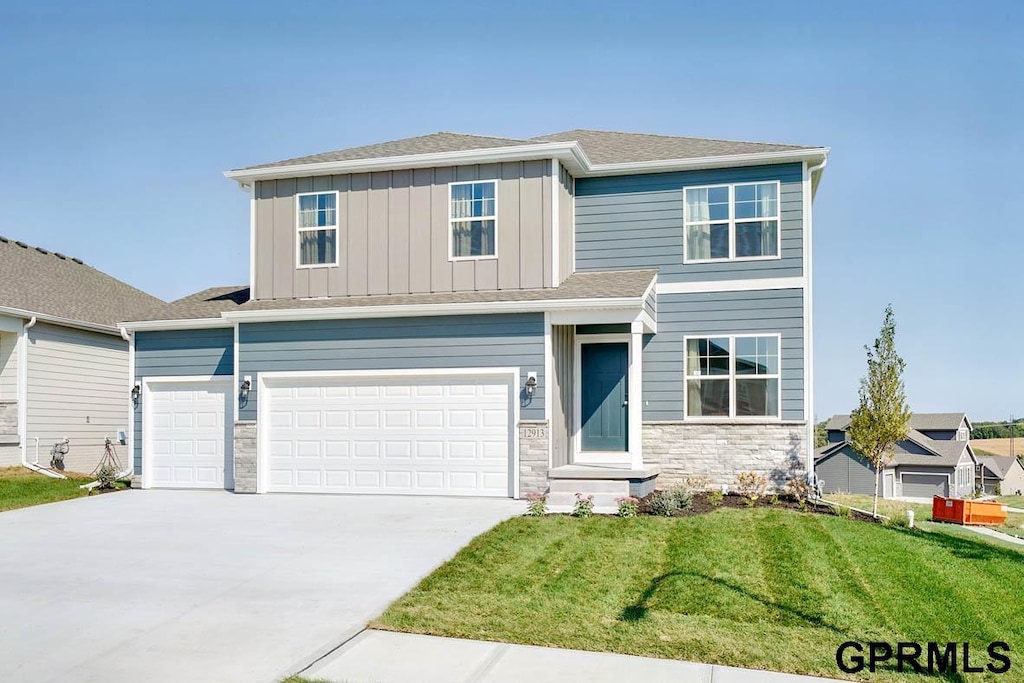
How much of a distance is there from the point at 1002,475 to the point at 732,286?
50.7m

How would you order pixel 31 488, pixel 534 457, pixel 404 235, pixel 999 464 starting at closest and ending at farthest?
1. pixel 534 457
2. pixel 404 235
3. pixel 31 488
4. pixel 999 464

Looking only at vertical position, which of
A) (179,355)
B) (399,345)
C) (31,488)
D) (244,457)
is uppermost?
(399,345)

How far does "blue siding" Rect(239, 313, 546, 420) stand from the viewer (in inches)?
560

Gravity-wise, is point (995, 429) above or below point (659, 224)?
below

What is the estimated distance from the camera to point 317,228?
52.5 feet

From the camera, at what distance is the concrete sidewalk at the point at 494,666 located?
19.8ft

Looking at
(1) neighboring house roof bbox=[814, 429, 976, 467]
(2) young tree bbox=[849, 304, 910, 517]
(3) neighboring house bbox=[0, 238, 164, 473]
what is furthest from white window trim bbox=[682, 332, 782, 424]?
(1) neighboring house roof bbox=[814, 429, 976, 467]

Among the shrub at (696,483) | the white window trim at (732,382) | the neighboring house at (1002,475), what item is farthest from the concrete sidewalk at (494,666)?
the neighboring house at (1002,475)

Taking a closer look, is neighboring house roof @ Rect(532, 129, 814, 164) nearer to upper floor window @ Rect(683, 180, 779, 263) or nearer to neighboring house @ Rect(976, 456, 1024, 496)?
upper floor window @ Rect(683, 180, 779, 263)

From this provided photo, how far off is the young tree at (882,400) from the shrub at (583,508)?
4925 millimetres

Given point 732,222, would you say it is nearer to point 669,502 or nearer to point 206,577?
point 669,502

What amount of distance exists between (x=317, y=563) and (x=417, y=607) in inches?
86.9

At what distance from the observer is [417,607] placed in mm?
7773

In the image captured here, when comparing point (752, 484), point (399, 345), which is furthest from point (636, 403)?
point (399, 345)
